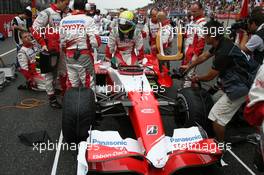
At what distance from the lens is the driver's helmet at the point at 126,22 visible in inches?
207

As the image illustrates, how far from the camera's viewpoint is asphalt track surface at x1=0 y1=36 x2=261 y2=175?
12.6ft

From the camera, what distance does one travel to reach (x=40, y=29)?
19.0 feet

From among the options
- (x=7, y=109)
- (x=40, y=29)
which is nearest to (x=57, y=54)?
(x=40, y=29)

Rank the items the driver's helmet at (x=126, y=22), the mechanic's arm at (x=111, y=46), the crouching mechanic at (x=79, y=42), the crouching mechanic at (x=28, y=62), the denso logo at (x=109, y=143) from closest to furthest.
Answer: the denso logo at (x=109, y=143) → the crouching mechanic at (x=79, y=42) → the driver's helmet at (x=126, y=22) → the mechanic's arm at (x=111, y=46) → the crouching mechanic at (x=28, y=62)

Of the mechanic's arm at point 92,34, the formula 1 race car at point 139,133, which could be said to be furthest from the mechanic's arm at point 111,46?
the formula 1 race car at point 139,133

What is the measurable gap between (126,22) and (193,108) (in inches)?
74.9

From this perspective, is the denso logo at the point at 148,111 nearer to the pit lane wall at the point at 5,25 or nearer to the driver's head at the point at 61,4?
the driver's head at the point at 61,4

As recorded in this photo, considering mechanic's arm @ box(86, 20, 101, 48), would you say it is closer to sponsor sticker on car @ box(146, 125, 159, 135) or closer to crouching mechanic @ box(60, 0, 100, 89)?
crouching mechanic @ box(60, 0, 100, 89)

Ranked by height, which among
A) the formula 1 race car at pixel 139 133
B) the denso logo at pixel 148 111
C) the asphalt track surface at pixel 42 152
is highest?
the denso logo at pixel 148 111

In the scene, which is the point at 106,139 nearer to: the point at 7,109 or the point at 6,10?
the point at 7,109

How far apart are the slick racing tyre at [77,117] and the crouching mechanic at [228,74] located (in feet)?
4.92

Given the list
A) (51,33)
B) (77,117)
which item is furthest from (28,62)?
(77,117)

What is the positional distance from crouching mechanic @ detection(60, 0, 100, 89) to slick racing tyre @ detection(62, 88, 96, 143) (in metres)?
1.39

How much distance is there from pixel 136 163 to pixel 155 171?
0.63 ft
